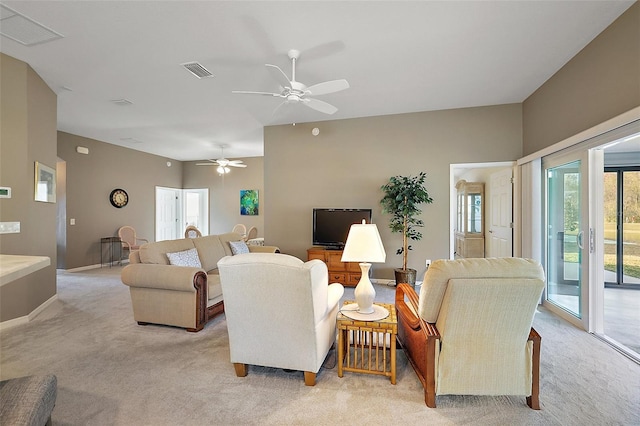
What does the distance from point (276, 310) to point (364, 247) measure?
29.8 inches

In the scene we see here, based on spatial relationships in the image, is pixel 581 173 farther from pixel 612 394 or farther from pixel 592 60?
pixel 612 394

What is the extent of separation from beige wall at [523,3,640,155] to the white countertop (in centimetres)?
412

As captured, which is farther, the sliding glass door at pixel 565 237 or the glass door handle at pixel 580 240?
the sliding glass door at pixel 565 237

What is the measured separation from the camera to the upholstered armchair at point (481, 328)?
5.52 ft

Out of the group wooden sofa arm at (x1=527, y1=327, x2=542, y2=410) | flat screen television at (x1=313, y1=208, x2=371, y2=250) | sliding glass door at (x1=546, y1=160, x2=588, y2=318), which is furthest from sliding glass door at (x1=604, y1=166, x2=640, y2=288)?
wooden sofa arm at (x1=527, y1=327, x2=542, y2=410)

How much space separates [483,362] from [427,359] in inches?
13.1

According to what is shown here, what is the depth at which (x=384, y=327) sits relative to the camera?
2.07m

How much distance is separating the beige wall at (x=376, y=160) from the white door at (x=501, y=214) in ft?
1.63

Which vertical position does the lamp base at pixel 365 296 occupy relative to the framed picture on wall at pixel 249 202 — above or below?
below

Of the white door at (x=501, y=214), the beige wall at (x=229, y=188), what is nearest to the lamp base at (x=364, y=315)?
the white door at (x=501, y=214)

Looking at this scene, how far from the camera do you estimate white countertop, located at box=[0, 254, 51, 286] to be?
1.09 meters

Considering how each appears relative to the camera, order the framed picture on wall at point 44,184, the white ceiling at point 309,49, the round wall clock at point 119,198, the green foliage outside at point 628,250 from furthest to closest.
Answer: the round wall clock at point 119,198, the green foliage outside at point 628,250, the framed picture on wall at point 44,184, the white ceiling at point 309,49

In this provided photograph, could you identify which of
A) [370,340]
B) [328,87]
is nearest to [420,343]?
[370,340]

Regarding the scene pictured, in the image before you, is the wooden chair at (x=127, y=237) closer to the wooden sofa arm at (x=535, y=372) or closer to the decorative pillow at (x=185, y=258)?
the decorative pillow at (x=185, y=258)
